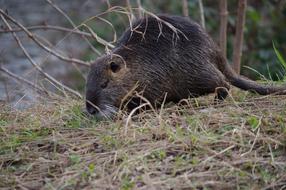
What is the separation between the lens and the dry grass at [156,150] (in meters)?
3.04

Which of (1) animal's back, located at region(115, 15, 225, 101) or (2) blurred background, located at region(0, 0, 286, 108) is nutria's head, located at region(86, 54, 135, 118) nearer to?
(1) animal's back, located at region(115, 15, 225, 101)

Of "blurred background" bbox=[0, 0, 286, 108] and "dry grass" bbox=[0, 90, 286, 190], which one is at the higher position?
"dry grass" bbox=[0, 90, 286, 190]

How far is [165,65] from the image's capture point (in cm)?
418

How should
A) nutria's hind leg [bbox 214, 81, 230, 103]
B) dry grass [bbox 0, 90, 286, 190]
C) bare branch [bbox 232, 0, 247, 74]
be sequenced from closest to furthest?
dry grass [bbox 0, 90, 286, 190], nutria's hind leg [bbox 214, 81, 230, 103], bare branch [bbox 232, 0, 247, 74]

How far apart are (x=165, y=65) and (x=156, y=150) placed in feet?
3.34

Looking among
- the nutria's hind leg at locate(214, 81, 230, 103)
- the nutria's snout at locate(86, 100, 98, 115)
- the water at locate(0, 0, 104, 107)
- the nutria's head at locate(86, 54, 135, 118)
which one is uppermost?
the nutria's head at locate(86, 54, 135, 118)

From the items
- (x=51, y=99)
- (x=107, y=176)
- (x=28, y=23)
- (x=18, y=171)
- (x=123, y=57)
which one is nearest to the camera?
(x=107, y=176)

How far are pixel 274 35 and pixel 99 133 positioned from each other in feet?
14.7

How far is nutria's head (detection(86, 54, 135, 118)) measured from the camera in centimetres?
402

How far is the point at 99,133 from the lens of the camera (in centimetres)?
362

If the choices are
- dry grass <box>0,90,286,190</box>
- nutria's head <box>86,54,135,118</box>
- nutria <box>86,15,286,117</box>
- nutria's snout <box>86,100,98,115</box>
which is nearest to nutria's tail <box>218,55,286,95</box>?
nutria <box>86,15,286,117</box>

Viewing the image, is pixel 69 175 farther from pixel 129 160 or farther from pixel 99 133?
pixel 99 133

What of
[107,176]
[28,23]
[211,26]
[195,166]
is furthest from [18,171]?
[28,23]

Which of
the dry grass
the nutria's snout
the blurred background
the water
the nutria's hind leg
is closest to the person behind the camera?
the dry grass
